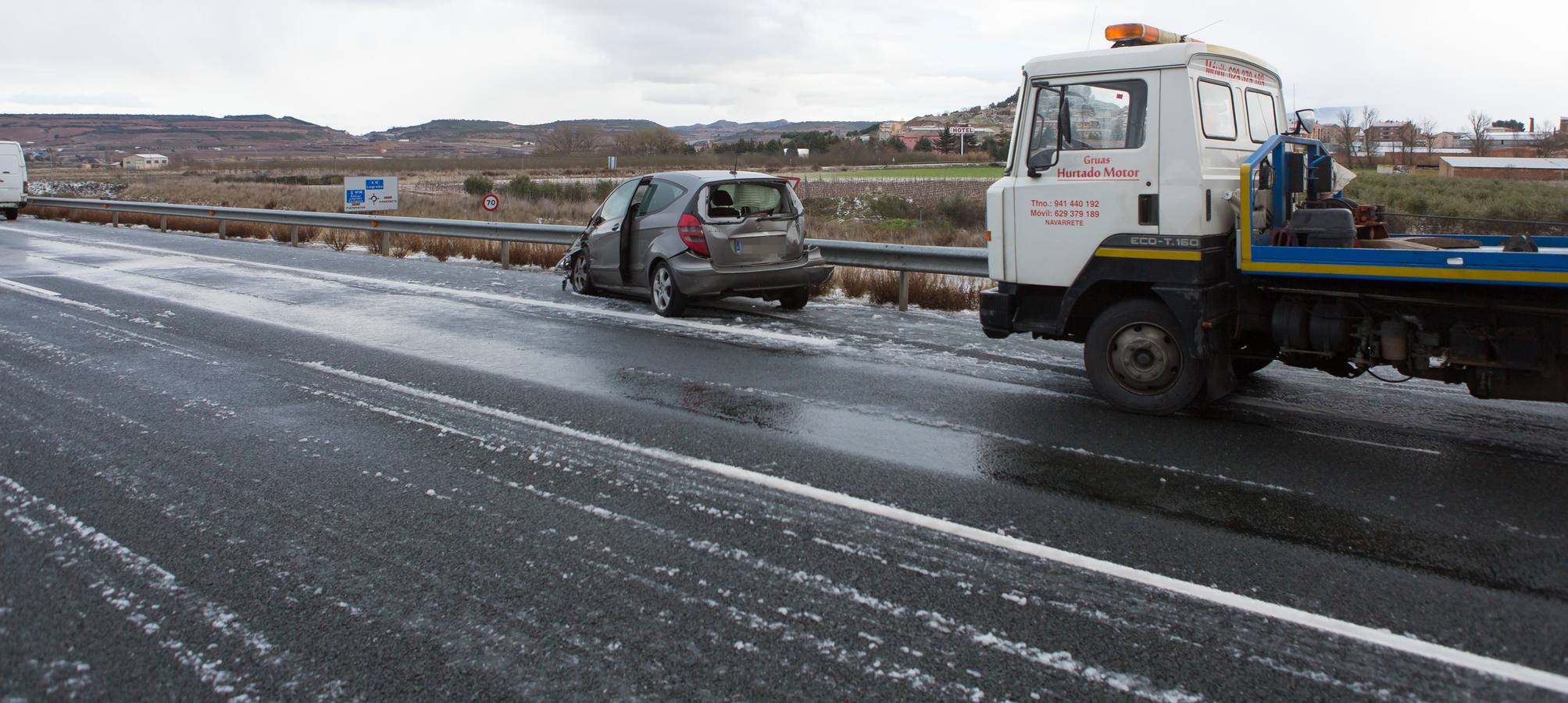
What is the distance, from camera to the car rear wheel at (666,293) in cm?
1101

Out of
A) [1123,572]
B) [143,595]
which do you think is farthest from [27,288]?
[1123,572]

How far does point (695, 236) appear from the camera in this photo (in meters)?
10.9

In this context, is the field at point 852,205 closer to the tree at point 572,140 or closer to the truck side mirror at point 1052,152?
the truck side mirror at point 1052,152

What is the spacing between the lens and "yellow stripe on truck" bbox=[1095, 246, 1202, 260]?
630cm

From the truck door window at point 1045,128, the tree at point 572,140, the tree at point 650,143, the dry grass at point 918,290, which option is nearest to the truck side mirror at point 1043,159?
the truck door window at point 1045,128

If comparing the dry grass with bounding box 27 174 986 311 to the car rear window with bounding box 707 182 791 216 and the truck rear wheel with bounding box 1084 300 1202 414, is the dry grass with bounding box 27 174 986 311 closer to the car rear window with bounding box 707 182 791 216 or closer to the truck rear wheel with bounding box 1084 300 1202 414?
the car rear window with bounding box 707 182 791 216

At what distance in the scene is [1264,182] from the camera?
6340 millimetres

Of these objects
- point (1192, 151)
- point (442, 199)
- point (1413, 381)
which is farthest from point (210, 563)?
point (442, 199)

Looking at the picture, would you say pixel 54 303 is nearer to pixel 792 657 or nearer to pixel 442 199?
pixel 792 657

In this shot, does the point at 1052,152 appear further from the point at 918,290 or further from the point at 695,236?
the point at 918,290

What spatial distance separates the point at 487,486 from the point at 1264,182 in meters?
4.97

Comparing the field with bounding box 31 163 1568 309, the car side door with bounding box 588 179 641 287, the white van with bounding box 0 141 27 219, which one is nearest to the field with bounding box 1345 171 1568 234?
the field with bounding box 31 163 1568 309

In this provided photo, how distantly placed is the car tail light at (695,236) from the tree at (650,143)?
82408 mm

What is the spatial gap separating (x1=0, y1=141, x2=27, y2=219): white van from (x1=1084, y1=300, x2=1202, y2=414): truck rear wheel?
3656 centimetres
